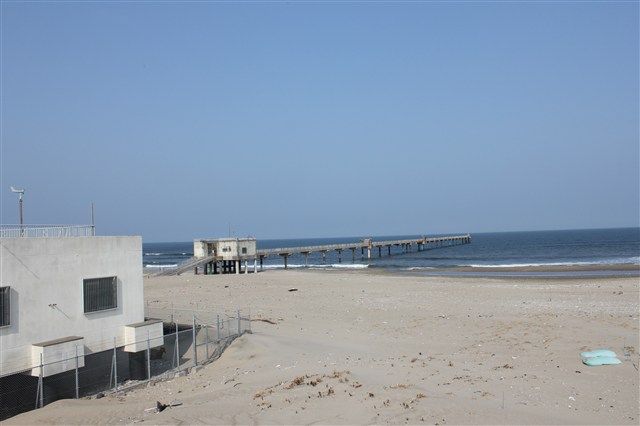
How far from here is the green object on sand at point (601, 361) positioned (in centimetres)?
1469

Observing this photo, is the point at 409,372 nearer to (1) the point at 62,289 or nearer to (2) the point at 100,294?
(2) the point at 100,294

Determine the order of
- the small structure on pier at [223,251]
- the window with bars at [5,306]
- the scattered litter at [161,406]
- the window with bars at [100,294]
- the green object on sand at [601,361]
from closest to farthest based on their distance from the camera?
the scattered litter at [161,406] → the green object on sand at [601,361] → the window with bars at [5,306] → the window with bars at [100,294] → the small structure on pier at [223,251]

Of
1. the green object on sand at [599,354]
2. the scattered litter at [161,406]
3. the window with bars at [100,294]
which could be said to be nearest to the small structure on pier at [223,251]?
the window with bars at [100,294]

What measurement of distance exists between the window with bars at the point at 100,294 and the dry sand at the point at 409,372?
3703 mm

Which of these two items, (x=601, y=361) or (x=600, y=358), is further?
(x=600, y=358)

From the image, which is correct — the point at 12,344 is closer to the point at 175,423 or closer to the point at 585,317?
the point at 175,423

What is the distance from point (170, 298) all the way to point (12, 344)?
71.4 feet

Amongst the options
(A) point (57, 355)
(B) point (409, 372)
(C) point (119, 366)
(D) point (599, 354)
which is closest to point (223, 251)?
(C) point (119, 366)

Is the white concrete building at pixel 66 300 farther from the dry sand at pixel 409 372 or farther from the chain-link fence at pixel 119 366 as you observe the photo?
the dry sand at pixel 409 372

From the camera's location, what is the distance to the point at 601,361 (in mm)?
14750

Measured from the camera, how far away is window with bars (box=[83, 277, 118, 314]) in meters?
17.8

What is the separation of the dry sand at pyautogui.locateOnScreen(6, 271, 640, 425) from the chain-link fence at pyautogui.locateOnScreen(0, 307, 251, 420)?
844mm

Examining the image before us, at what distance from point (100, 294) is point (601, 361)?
16.0 metres

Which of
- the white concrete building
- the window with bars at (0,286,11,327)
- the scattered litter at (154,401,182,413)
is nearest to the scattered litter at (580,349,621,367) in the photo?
the scattered litter at (154,401,182,413)
